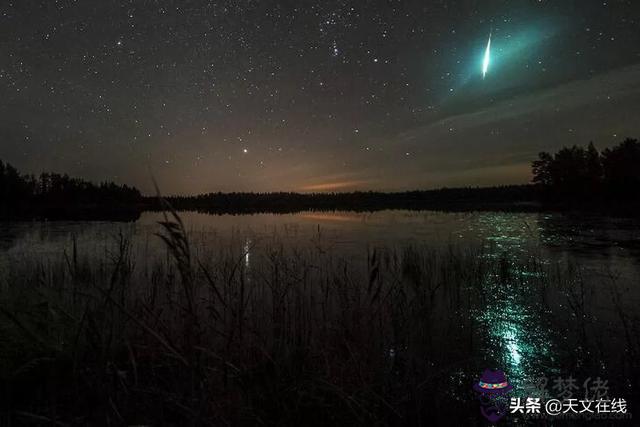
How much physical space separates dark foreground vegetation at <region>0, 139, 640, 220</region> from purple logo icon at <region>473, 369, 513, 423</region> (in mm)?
47372

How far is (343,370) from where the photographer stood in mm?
3896

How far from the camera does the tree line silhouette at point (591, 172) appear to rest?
2297 inches

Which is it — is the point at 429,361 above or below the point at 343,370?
below

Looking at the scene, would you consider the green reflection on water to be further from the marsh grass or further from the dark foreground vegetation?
the dark foreground vegetation

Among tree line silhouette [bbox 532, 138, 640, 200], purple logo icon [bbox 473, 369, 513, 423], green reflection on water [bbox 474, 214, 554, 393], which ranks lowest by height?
green reflection on water [bbox 474, 214, 554, 393]

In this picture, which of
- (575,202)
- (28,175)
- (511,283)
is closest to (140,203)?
(28,175)

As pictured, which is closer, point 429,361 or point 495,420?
point 495,420

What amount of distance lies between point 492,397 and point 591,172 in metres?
81.6

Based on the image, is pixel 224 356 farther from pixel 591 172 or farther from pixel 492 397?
pixel 591 172

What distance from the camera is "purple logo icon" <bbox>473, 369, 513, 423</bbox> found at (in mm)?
4012

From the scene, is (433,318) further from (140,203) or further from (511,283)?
(140,203)

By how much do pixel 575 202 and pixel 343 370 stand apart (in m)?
83.6

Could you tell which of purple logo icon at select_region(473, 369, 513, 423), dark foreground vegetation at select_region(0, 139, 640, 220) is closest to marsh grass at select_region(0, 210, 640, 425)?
purple logo icon at select_region(473, 369, 513, 423)

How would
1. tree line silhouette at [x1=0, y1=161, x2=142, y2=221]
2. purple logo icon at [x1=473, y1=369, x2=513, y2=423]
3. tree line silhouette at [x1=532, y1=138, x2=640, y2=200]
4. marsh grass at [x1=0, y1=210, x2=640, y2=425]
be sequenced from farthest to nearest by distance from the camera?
1. tree line silhouette at [x1=0, y1=161, x2=142, y2=221]
2. tree line silhouette at [x1=532, y1=138, x2=640, y2=200]
3. purple logo icon at [x1=473, y1=369, x2=513, y2=423]
4. marsh grass at [x1=0, y1=210, x2=640, y2=425]
